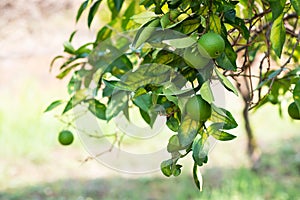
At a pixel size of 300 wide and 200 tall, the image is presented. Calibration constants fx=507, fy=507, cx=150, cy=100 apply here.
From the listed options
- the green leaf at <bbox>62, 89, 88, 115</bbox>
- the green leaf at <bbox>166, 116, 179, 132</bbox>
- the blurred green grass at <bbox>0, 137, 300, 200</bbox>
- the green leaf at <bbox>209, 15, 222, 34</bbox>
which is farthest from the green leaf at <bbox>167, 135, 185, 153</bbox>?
the blurred green grass at <bbox>0, 137, 300, 200</bbox>

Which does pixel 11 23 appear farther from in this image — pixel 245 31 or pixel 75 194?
pixel 245 31

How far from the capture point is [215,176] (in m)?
2.96

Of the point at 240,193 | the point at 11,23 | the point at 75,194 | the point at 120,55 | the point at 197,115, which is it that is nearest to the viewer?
the point at 197,115

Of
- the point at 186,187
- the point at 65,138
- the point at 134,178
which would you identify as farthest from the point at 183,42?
the point at 134,178

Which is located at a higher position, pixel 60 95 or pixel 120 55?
pixel 120 55

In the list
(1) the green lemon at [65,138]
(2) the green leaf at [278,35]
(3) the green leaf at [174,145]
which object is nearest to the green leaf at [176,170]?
(3) the green leaf at [174,145]

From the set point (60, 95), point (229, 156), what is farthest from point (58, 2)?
→ point (229, 156)

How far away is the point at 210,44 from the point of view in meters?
0.49

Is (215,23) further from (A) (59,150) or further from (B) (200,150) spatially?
(A) (59,150)

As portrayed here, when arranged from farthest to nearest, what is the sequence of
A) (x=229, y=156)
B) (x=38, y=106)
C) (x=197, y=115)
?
(x=38, y=106) → (x=229, y=156) → (x=197, y=115)

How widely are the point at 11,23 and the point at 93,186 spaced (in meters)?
2.40

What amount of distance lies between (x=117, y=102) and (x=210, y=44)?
1.09ft

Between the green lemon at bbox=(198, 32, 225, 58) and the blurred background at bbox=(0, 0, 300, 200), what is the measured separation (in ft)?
5.53

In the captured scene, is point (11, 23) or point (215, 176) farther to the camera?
point (11, 23)
